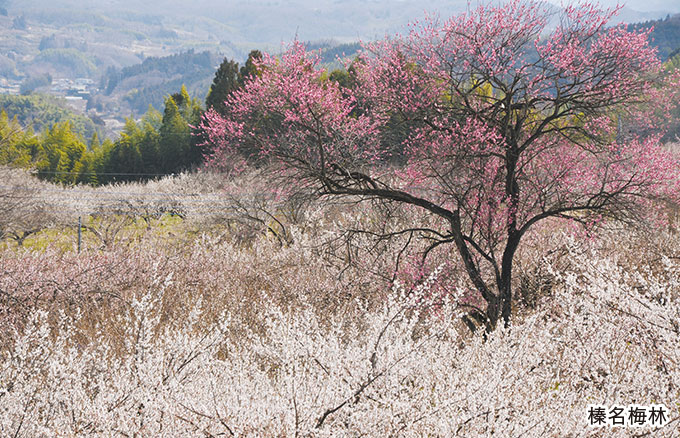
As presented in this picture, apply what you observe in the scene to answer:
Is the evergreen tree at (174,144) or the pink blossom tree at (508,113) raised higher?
the pink blossom tree at (508,113)

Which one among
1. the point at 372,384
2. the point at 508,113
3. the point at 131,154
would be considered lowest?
the point at 131,154

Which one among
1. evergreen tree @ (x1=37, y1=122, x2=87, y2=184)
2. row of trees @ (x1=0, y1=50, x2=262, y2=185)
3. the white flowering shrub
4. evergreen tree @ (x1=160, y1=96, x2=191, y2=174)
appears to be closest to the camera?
the white flowering shrub

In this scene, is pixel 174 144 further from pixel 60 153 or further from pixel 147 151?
pixel 60 153

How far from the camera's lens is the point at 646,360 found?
9.84 feet

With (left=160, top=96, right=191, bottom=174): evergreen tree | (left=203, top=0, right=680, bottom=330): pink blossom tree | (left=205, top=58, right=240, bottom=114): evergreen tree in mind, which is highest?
(left=205, top=58, right=240, bottom=114): evergreen tree

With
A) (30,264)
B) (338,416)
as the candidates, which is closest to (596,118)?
(338,416)

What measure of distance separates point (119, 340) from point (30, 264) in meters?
3.58

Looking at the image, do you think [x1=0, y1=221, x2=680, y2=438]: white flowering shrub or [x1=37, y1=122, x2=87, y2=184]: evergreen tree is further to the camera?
[x1=37, y1=122, x2=87, y2=184]: evergreen tree

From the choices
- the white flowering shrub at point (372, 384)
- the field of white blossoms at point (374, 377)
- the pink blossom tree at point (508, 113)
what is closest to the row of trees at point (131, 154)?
the pink blossom tree at point (508, 113)

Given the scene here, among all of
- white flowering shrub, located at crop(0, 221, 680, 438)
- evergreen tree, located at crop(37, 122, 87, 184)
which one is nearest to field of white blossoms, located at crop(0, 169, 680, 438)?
white flowering shrub, located at crop(0, 221, 680, 438)

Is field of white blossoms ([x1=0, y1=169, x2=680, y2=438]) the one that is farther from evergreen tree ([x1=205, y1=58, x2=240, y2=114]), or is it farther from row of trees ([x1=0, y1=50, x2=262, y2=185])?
evergreen tree ([x1=205, y1=58, x2=240, y2=114])

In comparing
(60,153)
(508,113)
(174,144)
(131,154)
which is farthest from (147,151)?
(508,113)

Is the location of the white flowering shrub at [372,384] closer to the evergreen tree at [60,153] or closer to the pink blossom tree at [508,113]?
the pink blossom tree at [508,113]

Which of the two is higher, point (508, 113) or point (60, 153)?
point (508, 113)
